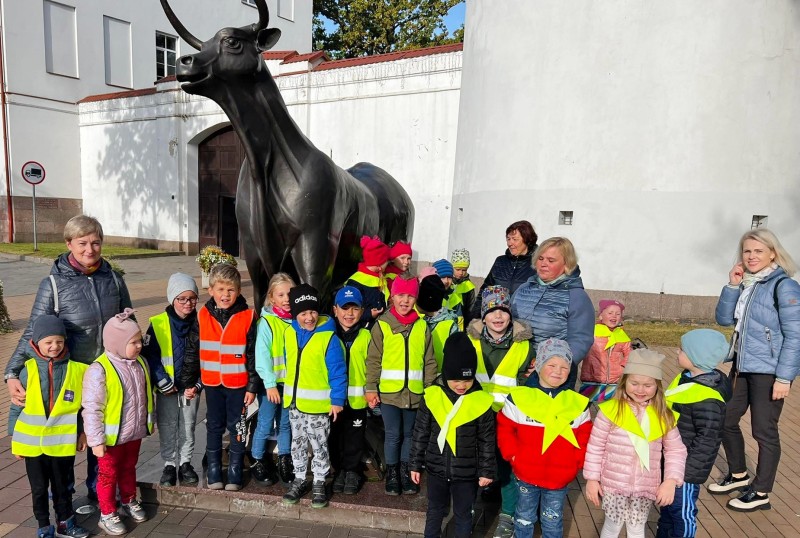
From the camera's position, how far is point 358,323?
3199 mm

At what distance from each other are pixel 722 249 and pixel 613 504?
730cm

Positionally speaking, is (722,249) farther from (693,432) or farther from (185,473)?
(185,473)

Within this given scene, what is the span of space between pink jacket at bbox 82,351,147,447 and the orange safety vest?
34 centimetres

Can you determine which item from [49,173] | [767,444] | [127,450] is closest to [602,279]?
[767,444]

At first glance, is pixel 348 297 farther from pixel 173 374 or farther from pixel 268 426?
pixel 173 374

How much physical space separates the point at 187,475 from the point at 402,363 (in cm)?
151

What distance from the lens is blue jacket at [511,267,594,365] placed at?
9.42ft

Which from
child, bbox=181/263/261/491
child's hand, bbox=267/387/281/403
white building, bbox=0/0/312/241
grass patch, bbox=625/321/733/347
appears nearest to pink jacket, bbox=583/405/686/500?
child's hand, bbox=267/387/281/403

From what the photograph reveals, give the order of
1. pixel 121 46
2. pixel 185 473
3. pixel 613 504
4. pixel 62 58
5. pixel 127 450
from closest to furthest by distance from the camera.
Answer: pixel 613 504, pixel 127 450, pixel 185 473, pixel 62 58, pixel 121 46

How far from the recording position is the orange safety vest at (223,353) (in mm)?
2969

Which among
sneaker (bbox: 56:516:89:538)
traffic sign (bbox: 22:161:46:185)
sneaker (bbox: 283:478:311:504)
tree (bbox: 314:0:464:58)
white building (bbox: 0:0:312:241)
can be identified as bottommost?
sneaker (bbox: 56:516:89:538)

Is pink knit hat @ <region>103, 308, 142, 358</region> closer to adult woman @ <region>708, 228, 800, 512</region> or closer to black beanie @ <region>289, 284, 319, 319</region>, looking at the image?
black beanie @ <region>289, 284, 319, 319</region>

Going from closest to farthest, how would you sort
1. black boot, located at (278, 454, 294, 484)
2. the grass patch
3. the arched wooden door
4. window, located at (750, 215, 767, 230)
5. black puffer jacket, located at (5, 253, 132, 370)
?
black puffer jacket, located at (5, 253, 132, 370) < black boot, located at (278, 454, 294, 484) < the grass patch < window, located at (750, 215, 767, 230) < the arched wooden door

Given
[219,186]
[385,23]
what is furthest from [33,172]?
[385,23]
